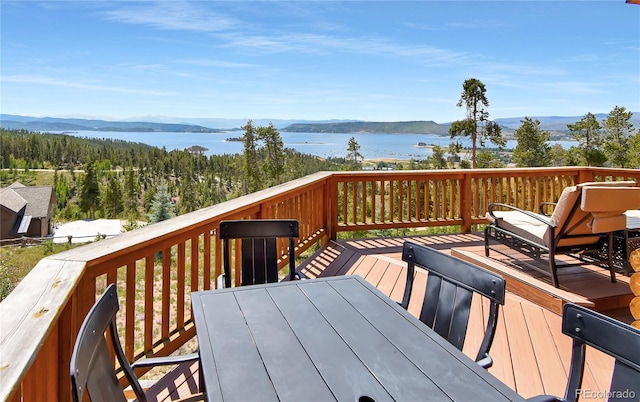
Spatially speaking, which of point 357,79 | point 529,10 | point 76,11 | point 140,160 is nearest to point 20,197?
point 529,10

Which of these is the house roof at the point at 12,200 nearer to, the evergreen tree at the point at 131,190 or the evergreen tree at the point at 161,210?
the evergreen tree at the point at 161,210

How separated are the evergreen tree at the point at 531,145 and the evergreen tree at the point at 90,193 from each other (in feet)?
106

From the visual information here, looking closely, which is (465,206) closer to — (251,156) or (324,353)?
(324,353)

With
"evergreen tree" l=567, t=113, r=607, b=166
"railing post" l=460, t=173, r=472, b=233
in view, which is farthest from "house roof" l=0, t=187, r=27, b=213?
"evergreen tree" l=567, t=113, r=607, b=166

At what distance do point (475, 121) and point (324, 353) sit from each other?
25432mm

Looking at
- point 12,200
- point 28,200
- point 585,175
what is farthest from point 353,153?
point 585,175

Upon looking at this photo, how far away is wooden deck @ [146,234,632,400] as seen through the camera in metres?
2.36

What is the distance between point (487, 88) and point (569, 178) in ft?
64.3

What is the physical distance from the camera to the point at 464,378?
1.17 metres

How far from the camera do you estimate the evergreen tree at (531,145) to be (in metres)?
28.5

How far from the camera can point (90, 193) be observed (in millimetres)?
35844

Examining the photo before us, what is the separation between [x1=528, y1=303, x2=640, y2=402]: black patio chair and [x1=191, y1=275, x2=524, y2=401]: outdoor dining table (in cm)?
28

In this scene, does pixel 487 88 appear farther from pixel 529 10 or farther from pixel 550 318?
pixel 550 318

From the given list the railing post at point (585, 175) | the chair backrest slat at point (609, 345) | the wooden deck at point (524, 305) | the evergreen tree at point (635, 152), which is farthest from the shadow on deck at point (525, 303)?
the evergreen tree at point (635, 152)
